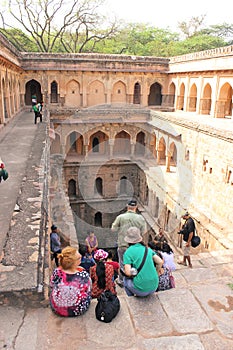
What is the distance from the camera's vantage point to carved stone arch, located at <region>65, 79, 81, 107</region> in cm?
2454

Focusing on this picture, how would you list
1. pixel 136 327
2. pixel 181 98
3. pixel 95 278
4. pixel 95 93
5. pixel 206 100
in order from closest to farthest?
pixel 136 327
pixel 95 278
pixel 206 100
pixel 181 98
pixel 95 93

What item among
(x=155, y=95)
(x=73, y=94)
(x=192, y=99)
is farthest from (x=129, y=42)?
(x=192, y=99)

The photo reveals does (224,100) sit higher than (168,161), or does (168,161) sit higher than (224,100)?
(224,100)

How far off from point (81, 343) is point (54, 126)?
20.3 metres

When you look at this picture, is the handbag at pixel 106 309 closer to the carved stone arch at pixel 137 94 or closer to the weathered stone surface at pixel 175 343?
the weathered stone surface at pixel 175 343

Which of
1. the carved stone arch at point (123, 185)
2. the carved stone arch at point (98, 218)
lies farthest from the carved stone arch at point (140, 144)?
the carved stone arch at point (98, 218)

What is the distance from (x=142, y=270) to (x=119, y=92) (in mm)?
23363

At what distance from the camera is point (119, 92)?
25.6 meters

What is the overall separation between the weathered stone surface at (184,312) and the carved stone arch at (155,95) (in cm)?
2534

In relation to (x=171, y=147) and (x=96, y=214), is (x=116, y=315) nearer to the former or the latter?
(x=171, y=147)

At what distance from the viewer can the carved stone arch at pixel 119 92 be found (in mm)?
25273

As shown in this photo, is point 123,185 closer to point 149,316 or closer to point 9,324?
point 149,316

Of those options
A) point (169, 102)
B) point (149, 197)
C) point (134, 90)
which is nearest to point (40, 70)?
point (134, 90)

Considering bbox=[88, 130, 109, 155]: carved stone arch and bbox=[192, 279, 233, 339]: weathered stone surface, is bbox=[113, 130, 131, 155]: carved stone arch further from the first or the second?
bbox=[192, 279, 233, 339]: weathered stone surface
